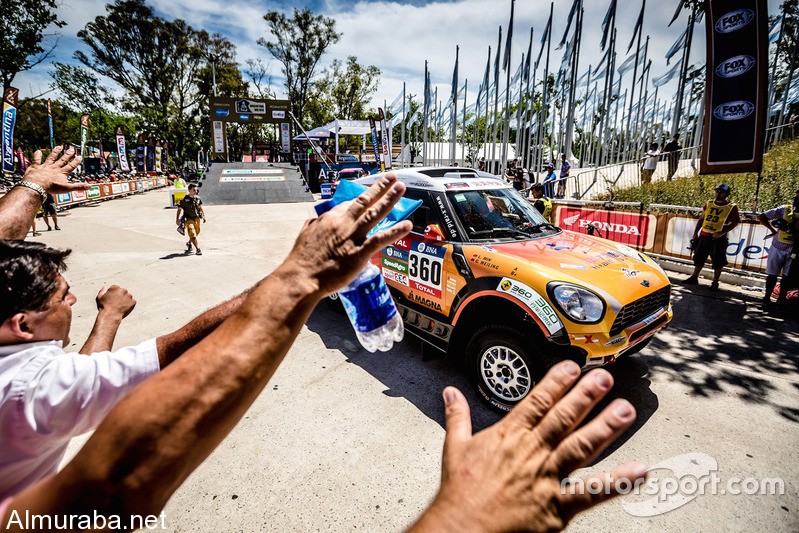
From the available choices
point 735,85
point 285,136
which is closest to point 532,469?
point 735,85

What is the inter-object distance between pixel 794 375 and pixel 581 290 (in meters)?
2.96

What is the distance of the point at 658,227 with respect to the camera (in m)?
7.70

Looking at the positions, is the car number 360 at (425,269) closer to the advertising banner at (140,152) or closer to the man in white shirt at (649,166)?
the man in white shirt at (649,166)

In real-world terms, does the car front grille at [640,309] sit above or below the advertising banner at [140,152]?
below

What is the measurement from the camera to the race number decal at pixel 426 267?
3807 millimetres

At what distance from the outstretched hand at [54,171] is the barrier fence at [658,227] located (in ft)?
23.5

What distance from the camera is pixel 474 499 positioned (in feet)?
2.49

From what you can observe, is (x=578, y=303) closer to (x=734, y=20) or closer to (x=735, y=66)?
(x=735, y=66)

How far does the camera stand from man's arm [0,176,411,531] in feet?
2.15

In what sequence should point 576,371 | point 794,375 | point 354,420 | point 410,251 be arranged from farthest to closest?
point 410,251 → point 794,375 → point 354,420 → point 576,371

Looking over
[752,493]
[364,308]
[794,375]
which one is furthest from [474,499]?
[794,375]

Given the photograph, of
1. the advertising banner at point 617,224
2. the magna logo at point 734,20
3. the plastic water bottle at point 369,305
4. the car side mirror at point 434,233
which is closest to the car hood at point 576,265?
the car side mirror at point 434,233

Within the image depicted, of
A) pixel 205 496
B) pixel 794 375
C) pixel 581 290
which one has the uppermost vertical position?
pixel 581 290

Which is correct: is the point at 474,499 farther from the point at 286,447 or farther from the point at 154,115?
the point at 154,115
